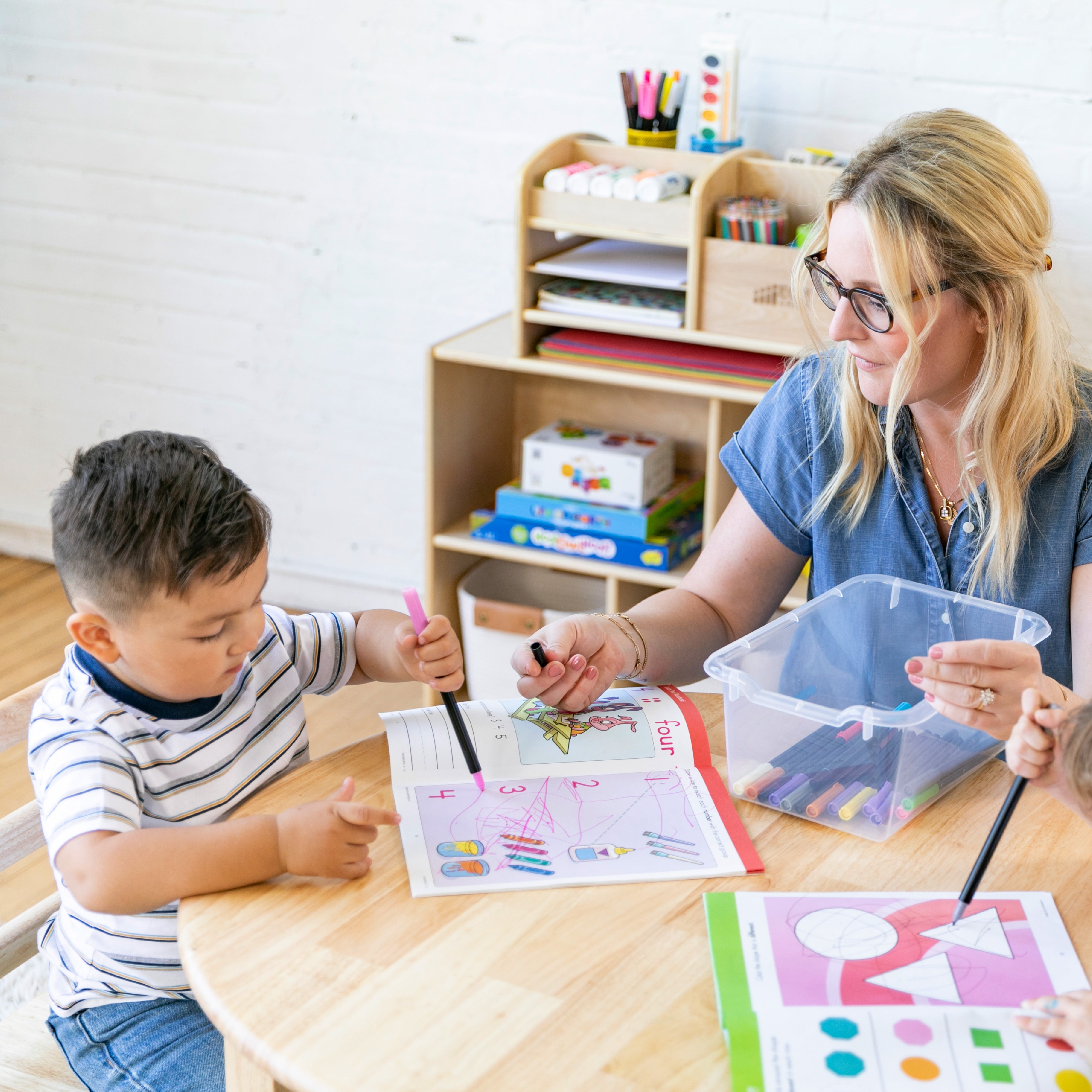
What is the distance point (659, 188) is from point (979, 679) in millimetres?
1338

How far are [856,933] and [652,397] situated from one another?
1.81 m

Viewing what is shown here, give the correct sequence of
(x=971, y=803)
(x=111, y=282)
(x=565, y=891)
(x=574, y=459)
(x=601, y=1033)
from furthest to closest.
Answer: (x=111, y=282), (x=574, y=459), (x=971, y=803), (x=565, y=891), (x=601, y=1033)

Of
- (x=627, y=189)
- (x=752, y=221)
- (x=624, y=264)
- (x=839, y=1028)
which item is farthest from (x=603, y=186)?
(x=839, y=1028)

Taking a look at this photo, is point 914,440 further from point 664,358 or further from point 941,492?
point 664,358

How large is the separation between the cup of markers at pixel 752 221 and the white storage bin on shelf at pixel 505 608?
796mm

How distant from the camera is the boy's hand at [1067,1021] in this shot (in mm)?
805

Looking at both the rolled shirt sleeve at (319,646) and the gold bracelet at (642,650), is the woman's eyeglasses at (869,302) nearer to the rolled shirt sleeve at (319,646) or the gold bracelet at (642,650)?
the gold bracelet at (642,650)

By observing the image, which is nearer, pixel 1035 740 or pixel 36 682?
pixel 1035 740

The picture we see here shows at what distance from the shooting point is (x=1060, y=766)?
3.10 feet


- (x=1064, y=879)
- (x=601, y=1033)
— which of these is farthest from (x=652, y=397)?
(x=601, y=1033)

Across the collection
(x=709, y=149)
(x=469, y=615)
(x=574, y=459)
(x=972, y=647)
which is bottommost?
(x=469, y=615)

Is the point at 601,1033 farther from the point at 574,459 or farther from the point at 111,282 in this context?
the point at 111,282

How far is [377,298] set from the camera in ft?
9.52

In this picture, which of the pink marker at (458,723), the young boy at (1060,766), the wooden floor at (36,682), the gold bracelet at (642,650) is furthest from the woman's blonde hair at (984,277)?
the wooden floor at (36,682)
